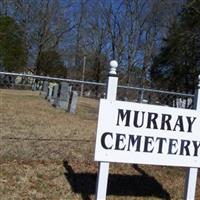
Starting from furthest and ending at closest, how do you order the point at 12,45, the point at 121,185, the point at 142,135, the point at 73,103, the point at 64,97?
the point at 12,45 → the point at 64,97 → the point at 73,103 → the point at 121,185 → the point at 142,135

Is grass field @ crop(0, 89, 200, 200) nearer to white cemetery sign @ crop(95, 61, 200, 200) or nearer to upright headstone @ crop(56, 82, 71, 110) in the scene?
white cemetery sign @ crop(95, 61, 200, 200)

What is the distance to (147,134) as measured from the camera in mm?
5527

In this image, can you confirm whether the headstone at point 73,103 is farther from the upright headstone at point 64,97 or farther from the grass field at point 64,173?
the grass field at point 64,173

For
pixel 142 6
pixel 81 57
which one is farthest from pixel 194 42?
pixel 81 57

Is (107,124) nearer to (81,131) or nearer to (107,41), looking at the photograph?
(81,131)

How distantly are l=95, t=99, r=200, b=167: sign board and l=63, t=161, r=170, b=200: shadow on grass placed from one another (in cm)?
108

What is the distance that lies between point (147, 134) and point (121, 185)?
4.89ft

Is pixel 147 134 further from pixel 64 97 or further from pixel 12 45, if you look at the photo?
pixel 12 45

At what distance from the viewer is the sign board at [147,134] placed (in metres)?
5.39

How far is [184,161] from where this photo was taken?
569cm

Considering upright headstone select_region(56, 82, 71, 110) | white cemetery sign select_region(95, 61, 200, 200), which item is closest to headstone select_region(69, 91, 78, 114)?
upright headstone select_region(56, 82, 71, 110)

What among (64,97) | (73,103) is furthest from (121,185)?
(64,97)

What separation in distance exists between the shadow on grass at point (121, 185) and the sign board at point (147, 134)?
1083 millimetres

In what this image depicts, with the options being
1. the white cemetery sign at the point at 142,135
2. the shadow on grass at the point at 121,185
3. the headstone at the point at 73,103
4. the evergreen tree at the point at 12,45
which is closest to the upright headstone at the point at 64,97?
the headstone at the point at 73,103
